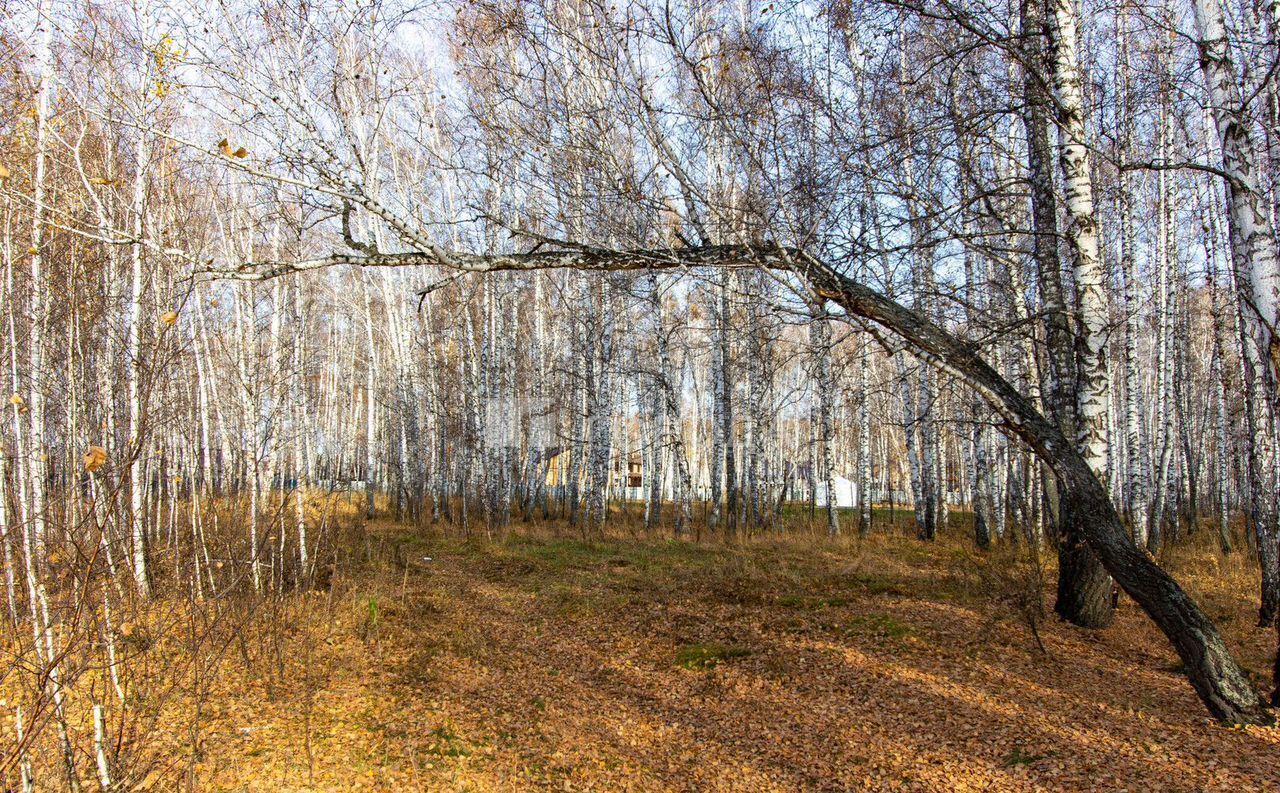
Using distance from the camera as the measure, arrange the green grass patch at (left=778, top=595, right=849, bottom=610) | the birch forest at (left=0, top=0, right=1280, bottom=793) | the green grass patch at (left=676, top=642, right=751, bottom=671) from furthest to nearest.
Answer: the green grass patch at (left=778, top=595, right=849, bottom=610) → the green grass patch at (left=676, top=642, right=751, bottom=671) → the birch forest at (left=0, top=0, right=1280, bottom=793)

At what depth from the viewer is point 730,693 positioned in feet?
16.4

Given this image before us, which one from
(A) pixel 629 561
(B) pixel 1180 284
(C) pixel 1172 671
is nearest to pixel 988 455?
(B) pixel 1180 284

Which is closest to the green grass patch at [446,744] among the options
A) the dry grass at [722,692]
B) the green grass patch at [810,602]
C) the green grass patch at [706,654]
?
the dry grass at [722,692]

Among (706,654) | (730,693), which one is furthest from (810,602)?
(730,693)

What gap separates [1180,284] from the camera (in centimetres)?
1232

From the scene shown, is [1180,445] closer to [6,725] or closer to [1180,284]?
[1180,284]

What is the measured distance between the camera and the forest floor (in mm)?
3762

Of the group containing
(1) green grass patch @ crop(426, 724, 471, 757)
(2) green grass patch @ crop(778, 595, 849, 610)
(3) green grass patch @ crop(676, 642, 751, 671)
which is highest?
(2) green grass patch @ crop(778, 595, 849, 610)

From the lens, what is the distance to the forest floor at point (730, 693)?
376 centimetres

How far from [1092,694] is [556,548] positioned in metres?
8.55

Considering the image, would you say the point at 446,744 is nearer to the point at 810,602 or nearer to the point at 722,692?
the point at 722,692

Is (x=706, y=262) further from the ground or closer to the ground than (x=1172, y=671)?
further from the ground

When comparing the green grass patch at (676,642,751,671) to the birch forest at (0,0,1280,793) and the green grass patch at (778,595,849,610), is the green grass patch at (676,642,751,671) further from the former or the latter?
the green grass patch at (778,595,849,610)

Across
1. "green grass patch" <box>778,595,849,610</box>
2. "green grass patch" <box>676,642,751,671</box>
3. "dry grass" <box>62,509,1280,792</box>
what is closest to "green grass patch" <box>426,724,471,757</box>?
"dry grass" <box>62,509,1280,792</box>
